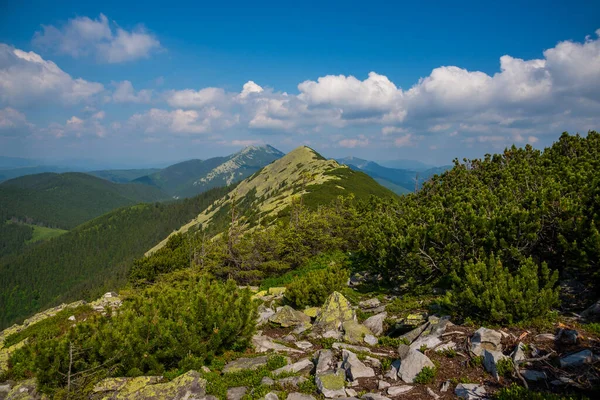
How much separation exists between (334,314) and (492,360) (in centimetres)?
723

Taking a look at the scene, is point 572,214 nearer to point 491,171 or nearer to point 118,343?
point 491,171

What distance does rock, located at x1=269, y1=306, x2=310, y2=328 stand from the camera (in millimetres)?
16141

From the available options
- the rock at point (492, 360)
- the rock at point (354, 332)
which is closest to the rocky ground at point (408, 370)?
the rock at point (492, 360)

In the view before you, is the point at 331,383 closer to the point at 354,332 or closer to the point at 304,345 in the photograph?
the point at 304,345

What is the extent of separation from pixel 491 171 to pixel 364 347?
66.8 feet

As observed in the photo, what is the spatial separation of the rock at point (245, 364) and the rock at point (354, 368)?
2858mm

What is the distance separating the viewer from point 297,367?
10812 millimetres

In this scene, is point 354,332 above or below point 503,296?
below

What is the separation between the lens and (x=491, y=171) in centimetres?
2556

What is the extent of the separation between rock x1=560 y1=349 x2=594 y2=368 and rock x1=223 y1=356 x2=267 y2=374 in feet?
28.5

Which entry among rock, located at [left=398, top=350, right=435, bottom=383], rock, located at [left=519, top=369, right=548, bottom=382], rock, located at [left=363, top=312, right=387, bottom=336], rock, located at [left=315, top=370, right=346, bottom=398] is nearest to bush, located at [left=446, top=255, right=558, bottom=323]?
rock, located at [left=519, top=369, right=548, bottom=382]

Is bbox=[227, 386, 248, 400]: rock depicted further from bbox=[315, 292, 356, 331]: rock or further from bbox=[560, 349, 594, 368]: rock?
bbox=[560, 349, 594, 368]: rock

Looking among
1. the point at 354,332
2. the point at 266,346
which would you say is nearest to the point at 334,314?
the point at 354,332

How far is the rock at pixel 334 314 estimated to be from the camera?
48.1ft
